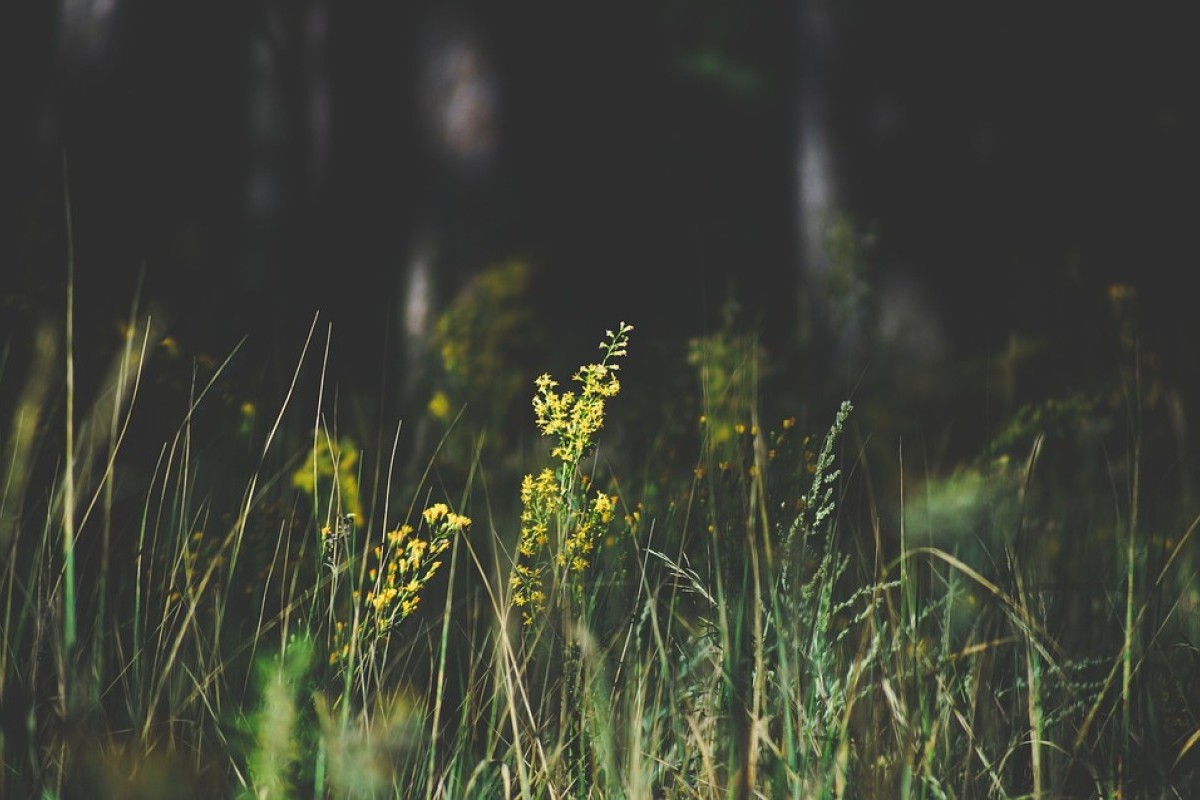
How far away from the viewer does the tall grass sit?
1472mm

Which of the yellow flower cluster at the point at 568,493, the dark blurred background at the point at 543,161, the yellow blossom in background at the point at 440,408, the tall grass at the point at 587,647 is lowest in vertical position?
the tall grass at the point at 587,647

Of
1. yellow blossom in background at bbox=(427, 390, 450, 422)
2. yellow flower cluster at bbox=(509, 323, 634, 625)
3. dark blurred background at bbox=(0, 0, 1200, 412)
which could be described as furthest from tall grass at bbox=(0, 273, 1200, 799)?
dark blurred background at bbox=(0, 0, 1200, 412)

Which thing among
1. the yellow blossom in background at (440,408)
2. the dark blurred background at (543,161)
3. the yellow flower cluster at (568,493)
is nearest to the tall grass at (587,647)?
the yellow flower cluster at (568,493)

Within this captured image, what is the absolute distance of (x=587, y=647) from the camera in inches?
59.7

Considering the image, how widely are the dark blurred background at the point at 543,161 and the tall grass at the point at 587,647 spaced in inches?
46.9

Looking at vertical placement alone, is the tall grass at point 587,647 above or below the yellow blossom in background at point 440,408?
below

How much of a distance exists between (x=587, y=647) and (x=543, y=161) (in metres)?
3.83

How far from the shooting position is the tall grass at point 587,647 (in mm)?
1472

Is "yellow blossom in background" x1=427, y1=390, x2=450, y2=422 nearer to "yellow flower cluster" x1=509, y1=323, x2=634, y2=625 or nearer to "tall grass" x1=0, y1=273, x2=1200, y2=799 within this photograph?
"tall grass" x1=0, y1=273, x2=1200, y2=799

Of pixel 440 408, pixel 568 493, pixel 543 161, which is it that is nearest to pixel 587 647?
pixel 568 493

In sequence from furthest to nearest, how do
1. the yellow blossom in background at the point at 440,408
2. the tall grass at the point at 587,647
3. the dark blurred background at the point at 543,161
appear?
the dark blurred background at the point at 543,161 → the yellow blossom in background at the point at 440,408 → the tall grass at the point at 587,647

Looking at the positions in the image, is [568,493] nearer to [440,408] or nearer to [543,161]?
[440,408]

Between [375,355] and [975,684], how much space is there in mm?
4209

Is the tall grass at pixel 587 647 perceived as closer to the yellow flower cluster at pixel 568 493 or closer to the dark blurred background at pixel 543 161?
the yellow flower cluster at pixel 568 493
